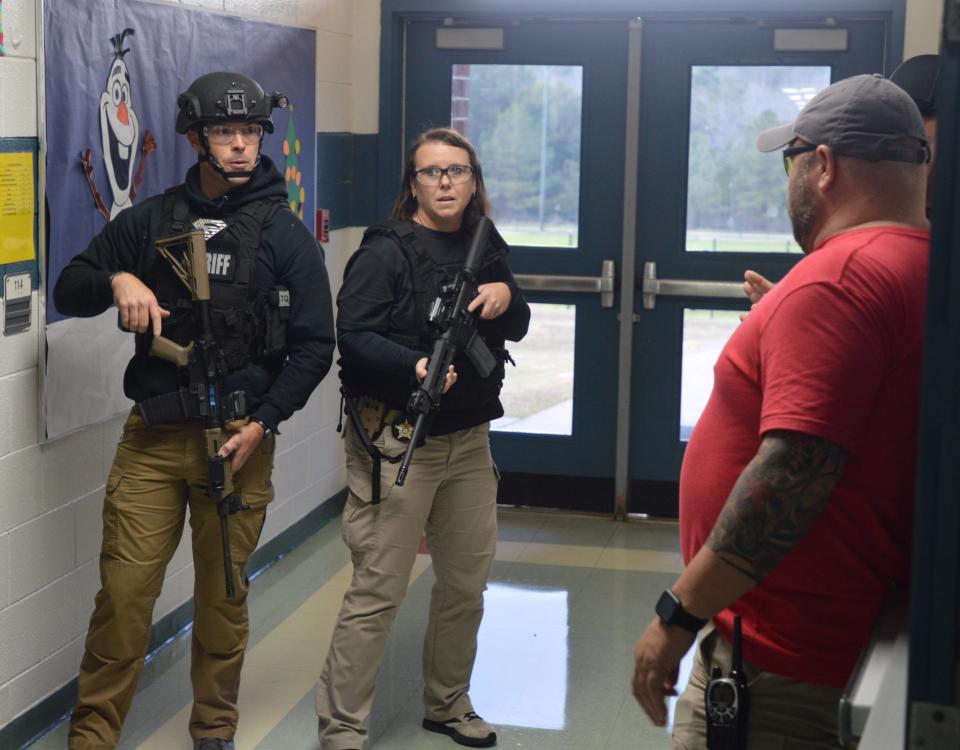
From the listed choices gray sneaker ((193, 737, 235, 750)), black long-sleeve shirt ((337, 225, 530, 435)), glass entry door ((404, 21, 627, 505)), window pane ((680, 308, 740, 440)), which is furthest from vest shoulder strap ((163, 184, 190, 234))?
window pane ((680, 308, 740, 440))

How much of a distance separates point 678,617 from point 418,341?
1591 millimetres

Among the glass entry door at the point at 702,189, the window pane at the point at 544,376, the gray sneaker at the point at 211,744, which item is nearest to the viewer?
the gray sneaker at the point at 211,744

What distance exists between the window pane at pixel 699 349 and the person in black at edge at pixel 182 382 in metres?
2.74

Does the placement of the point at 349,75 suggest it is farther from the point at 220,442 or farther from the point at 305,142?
the point at 220,442

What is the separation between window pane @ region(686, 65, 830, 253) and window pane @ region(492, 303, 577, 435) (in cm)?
68

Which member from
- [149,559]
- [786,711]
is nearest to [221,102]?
[149,559]

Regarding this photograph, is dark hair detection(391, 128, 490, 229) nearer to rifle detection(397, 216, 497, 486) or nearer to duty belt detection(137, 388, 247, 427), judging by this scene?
rifle detection(397, 216, 497, 486)

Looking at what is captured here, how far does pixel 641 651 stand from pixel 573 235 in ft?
13.3

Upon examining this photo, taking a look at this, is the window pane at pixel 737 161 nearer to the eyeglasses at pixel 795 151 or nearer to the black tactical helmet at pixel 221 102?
the black tactical helmet at pixel 221 102

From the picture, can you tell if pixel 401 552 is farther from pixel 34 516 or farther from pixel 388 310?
pixel 34 516

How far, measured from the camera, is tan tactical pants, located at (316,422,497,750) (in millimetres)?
3203

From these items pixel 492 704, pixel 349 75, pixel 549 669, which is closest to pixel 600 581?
pixel 549 669

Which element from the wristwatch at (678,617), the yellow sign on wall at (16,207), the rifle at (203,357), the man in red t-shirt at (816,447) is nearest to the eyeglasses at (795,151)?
the man in red t-shirt at (816,447)

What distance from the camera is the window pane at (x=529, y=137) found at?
18.7 ft
